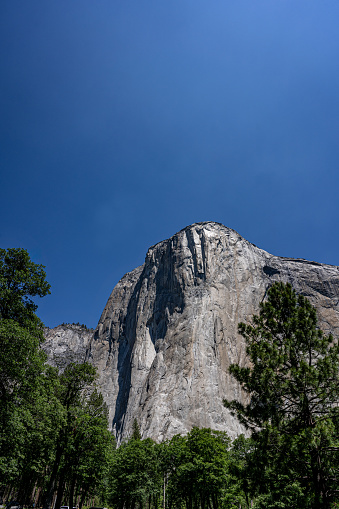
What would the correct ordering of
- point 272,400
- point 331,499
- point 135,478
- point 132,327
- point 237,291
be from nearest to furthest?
1. point 331,499
2. point 272,400
3. point 135,478
4. point 237,291
5. point 132,327

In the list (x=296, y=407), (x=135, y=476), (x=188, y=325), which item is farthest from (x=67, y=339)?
(x=296, y=407)

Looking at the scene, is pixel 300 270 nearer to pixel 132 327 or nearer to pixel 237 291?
pixel 237 291

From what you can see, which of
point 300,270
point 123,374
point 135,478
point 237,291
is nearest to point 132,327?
point 123,374

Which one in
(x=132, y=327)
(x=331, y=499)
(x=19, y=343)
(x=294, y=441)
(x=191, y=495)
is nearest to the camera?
(x=331, y=499)

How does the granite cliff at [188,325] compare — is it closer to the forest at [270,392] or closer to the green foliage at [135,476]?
the green foliage at [135,476]

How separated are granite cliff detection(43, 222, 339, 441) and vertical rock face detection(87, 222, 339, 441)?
0.30 meters

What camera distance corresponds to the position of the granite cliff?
80.8m

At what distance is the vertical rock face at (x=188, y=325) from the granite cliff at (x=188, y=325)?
30cm

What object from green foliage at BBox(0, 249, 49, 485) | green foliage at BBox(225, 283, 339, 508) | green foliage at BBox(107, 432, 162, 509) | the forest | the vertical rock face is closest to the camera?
green foliage at BBox(225, 283, 339, 508)

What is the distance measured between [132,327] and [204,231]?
4546 centimetres

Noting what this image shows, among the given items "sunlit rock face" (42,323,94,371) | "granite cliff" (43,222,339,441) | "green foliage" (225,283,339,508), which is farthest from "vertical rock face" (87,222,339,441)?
"green foliage" (225,283,339,508)

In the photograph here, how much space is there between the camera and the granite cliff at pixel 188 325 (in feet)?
265

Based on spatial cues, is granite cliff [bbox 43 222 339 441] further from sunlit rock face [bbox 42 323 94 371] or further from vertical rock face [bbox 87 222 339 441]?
sunlit rock face [bbox 42 323 94 371]

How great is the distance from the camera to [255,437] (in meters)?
12.3
